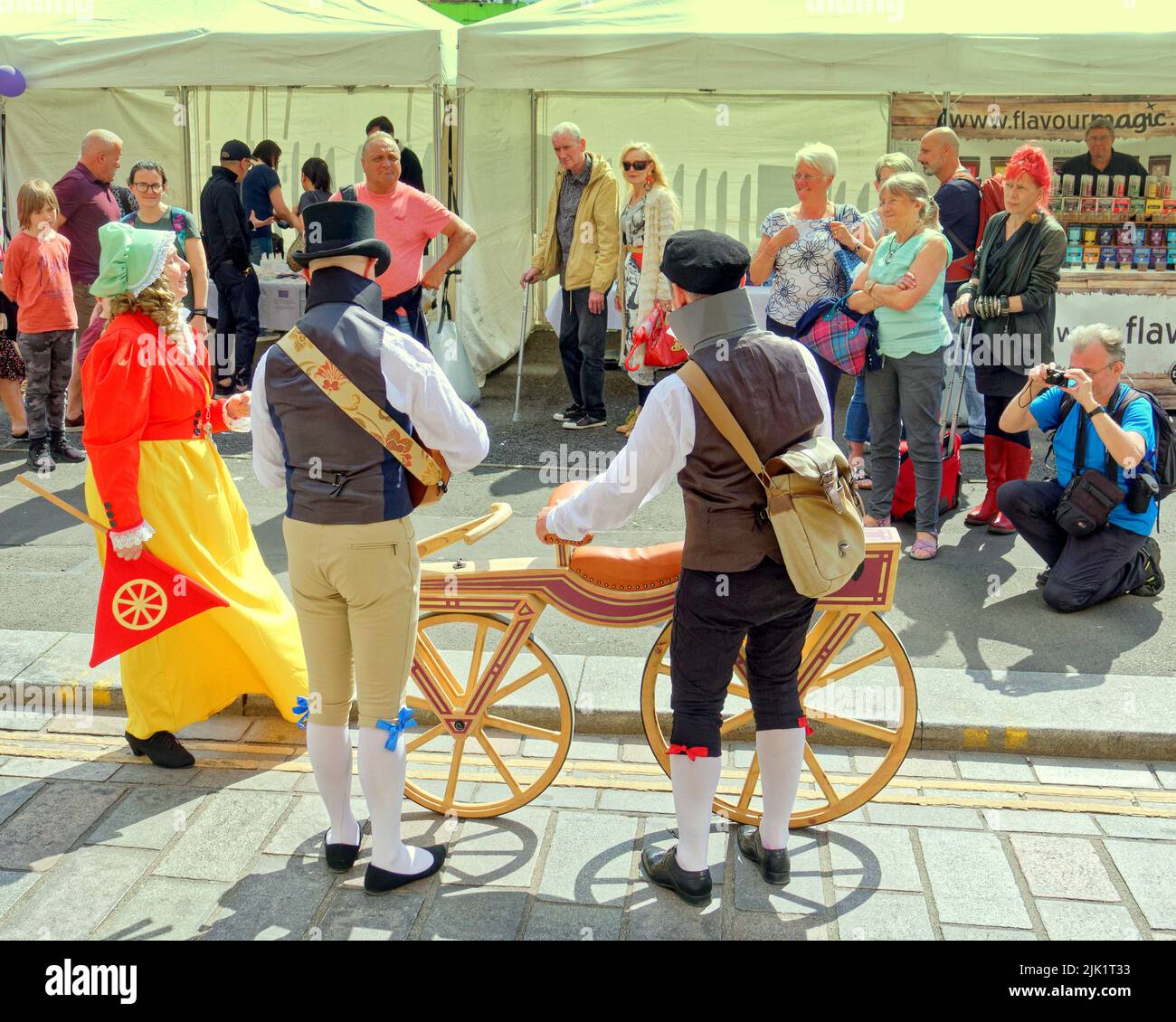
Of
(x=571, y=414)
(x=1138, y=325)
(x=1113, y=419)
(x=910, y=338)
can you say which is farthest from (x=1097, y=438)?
(x=571, y=414)

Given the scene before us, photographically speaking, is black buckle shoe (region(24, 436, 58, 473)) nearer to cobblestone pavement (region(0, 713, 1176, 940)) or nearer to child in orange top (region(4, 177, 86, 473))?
child in orange top (region(4, 177, 86, 473))

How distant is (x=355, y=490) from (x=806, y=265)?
165 inches

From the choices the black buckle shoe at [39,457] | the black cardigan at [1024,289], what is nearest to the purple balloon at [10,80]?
the black buckle shoe at [39,457]

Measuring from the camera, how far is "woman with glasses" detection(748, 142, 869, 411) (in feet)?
22.4

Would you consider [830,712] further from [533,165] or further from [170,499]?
[533,165]

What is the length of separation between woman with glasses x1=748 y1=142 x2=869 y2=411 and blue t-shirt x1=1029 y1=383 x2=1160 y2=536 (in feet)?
4.06

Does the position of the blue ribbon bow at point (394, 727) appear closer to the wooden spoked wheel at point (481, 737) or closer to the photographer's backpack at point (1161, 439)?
the wooden spoked wheel at point (481, 737)

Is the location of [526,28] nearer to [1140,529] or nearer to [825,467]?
[1140,529]

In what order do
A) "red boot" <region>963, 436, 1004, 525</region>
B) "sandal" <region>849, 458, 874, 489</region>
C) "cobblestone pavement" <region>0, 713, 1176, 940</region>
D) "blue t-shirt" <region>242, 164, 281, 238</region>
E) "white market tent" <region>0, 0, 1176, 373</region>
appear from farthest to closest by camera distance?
1. "blue t-shirt" <region>242, 164, 281, 238</region>
2. "white market tent" <region>0, 0, 1176, 373</region>
3. "sandal" <region>849, 458, 874, 489</region>
4. "red boot" <region>963, 436, 1004, 525</region>
5. "cobblestone pavement" <region>0, 713, 1176, 940</region>

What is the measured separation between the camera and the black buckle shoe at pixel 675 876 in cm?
367

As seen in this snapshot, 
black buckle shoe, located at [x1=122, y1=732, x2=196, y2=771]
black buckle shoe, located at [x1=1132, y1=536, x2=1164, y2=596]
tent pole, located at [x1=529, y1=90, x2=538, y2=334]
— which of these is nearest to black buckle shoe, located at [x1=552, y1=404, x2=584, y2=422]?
tent pole, located at [x1=529, y1=90, x2=538, y2=334]

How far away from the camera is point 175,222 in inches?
309
